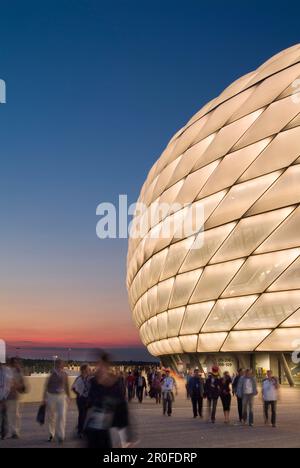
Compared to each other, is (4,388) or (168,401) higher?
(4,388)

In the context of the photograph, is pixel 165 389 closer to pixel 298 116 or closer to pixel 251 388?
pixel 251 388

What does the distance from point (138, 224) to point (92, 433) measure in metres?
34.7

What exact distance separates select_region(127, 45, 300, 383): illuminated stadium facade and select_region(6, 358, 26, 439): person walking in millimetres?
14582

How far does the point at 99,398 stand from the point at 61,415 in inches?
187

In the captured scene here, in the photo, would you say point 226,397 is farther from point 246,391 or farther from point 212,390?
point 246,391

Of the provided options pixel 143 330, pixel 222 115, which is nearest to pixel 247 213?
pixel 222 115

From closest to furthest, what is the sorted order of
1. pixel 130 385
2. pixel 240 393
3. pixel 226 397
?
pixel 240 393 → pixel 226 397 → pixel 130 385

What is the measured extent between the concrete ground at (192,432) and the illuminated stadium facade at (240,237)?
24.9 feet

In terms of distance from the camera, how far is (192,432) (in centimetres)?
1293

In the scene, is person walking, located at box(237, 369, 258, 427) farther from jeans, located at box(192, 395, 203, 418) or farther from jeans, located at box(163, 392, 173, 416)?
jeans, located at box(163, 392, 173, 416)

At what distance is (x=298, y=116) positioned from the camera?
26.0m

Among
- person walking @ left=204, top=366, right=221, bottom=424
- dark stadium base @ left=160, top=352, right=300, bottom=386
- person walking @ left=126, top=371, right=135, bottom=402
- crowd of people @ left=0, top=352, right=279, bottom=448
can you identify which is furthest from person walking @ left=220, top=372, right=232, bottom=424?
dark stadium base @ left=160, top=352, right=300, bottom=386

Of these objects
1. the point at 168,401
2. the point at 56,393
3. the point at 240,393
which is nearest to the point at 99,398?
the point at 56,393

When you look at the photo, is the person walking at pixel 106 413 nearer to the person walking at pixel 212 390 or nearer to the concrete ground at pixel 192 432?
the concrete ground at pixel 192 432
